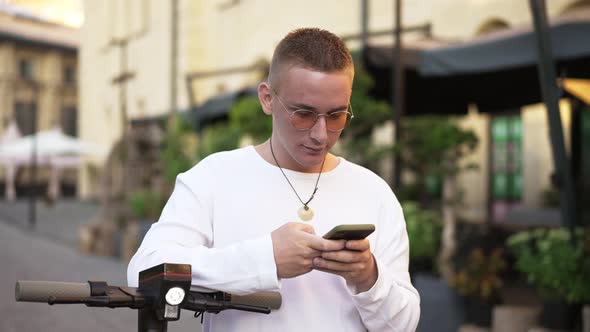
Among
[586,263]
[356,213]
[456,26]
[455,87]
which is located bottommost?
[586,263]

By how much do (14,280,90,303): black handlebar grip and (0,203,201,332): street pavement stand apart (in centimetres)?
181

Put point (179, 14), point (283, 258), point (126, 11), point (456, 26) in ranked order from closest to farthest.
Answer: point (283, 258)
point (456, 26)
point (179, 14)
point (126, 11)

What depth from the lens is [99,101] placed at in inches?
1207

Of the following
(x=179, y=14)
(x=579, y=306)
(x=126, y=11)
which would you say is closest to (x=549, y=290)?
(x=579, y=306)

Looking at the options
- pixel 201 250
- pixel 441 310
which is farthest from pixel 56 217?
pixel 201 250

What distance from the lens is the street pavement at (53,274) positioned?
7926 millimetres

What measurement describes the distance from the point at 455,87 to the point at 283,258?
21.7 ft

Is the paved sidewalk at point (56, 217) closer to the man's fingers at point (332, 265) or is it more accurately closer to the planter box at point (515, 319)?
the planter box at point (515, 319)

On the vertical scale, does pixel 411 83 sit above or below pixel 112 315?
above

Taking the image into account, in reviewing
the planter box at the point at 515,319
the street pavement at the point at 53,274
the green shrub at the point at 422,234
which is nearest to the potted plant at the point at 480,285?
the planter box at the point at 515,319

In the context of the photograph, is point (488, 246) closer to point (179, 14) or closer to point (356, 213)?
point (356, 213)

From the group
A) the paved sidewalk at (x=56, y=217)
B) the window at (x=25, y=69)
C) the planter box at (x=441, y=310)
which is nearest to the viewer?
the planter box at (x=441, y=310)

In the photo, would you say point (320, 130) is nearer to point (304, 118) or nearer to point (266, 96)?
point (304, 118)

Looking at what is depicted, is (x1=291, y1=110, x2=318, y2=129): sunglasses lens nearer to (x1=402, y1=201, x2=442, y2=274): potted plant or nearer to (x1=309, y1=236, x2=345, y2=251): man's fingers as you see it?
(x1=309, y1=236, x2=345, y2=251): man's fingers
